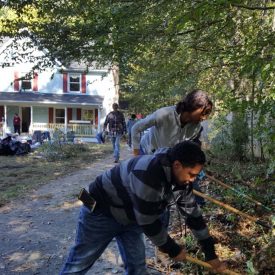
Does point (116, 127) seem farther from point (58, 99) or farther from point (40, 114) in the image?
point (40, 114)

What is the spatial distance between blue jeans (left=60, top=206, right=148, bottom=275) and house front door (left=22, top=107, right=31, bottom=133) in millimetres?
33904

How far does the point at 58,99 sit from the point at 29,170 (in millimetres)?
21104

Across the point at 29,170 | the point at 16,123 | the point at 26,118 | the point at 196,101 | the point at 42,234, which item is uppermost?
the point at 196,101

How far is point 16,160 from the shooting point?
16.6 metres

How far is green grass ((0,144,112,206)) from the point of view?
10422mm

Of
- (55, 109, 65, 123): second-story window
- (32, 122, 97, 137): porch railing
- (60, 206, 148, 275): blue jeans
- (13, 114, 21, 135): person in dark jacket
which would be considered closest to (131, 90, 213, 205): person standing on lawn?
(60, 206, 148, 275): blue jeans

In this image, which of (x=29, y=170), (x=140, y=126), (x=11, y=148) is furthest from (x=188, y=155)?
(x=11, y=148)

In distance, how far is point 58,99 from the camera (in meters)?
34.1

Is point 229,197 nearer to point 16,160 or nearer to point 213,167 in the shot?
point 213,167

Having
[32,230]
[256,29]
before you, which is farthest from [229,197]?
[256,29]

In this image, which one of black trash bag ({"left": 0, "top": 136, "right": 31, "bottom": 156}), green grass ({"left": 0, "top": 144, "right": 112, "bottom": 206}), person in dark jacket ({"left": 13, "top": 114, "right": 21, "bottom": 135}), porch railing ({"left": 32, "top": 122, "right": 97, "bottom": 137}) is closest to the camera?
green grass ({"left": 0, "top": 144, "right": 112, "bottom": 206})

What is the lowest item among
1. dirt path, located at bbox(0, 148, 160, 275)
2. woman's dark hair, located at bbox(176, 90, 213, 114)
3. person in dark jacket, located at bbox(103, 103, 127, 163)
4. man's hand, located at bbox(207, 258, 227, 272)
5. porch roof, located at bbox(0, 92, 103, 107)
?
dirt path, located at bbox(0, 148, 160, 275)

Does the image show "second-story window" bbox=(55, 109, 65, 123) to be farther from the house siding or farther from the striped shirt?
the striped shirt

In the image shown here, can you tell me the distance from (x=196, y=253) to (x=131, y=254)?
5.40 ft
